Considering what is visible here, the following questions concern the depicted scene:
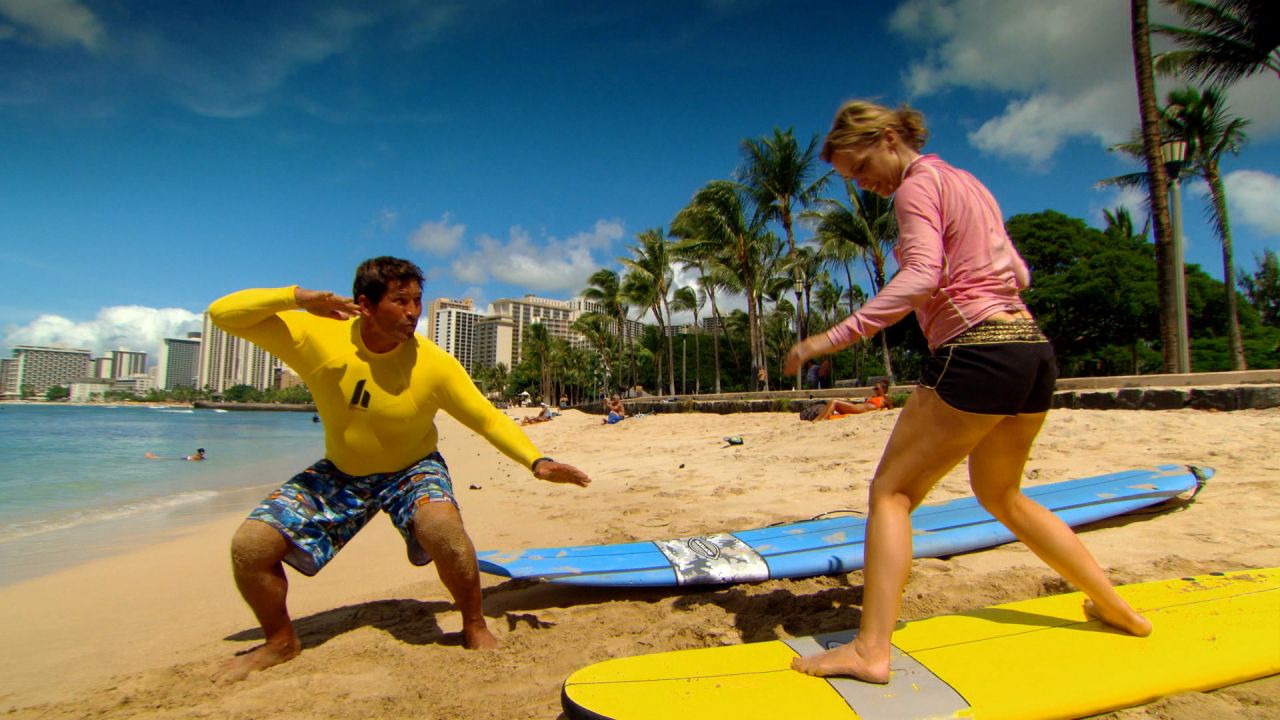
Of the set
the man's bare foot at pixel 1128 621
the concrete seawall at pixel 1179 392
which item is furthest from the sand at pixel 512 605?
the concrete seawall at pixel 1179 392

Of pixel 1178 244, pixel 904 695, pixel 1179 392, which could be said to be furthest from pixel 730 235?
pixel 904 695

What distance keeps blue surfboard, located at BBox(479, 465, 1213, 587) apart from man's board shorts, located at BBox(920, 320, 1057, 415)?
4.90 ft

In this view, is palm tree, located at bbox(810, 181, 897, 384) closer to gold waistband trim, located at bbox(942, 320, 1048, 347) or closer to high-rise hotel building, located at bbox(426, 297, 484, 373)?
gold waistband trim, located at bbox(942, 320, 1048, 347)

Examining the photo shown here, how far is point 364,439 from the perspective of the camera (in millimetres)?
2510

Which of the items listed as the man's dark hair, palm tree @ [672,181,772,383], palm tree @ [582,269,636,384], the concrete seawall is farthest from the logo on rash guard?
palm tree @ [582,269,636,384]

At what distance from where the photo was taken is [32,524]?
656cm

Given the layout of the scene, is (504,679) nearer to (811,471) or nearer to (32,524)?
(811,471)

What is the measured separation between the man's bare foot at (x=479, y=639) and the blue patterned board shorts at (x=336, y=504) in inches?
13.1

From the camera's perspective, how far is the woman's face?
1914 mm

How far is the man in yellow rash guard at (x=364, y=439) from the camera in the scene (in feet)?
7.66

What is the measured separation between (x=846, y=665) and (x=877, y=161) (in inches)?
57.5

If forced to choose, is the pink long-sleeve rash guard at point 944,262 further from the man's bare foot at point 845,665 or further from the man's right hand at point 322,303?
the man's right hand at point 322,303

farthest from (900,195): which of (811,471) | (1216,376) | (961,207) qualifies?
(1216,376)

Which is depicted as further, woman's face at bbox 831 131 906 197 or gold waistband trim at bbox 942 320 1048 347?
woman's face at bbox 831 131 906 197
